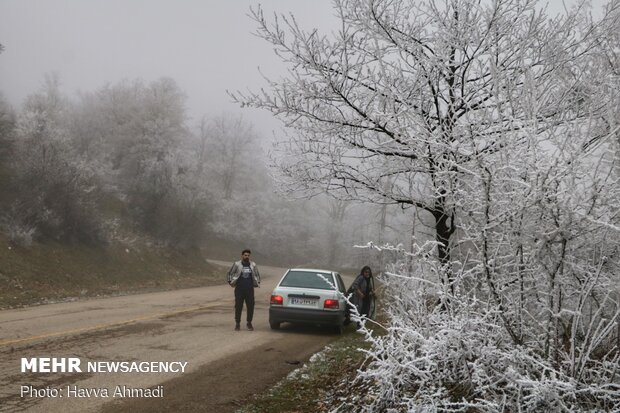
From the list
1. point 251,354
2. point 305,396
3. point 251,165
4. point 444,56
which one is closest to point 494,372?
point 305,396

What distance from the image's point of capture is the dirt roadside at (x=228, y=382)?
547 cm

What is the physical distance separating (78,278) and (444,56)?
1841 centimetres

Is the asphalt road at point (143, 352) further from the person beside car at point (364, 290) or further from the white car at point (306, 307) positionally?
the person beside car at point (364, 290)

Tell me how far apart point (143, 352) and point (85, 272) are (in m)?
14.6

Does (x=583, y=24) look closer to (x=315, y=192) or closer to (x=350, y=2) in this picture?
(x=350, y=2)

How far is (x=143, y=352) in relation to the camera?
8.05 m

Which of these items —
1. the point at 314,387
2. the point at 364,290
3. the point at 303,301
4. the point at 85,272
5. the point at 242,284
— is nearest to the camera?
the point at 314,387

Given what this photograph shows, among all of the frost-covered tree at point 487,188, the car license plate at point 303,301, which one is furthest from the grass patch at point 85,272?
the frost-covered tree at point 487,188

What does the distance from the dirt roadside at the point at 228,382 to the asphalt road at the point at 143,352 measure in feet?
0.04

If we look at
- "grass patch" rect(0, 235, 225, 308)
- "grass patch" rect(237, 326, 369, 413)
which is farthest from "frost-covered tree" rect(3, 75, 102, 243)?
"grass patch" rect(237, 326, 369, 413)

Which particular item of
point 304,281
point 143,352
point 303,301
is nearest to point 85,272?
point 304,281

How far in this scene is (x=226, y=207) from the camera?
56844 millimetres

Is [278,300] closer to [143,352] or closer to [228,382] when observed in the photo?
[143,352]

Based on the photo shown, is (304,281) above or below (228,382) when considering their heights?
above
